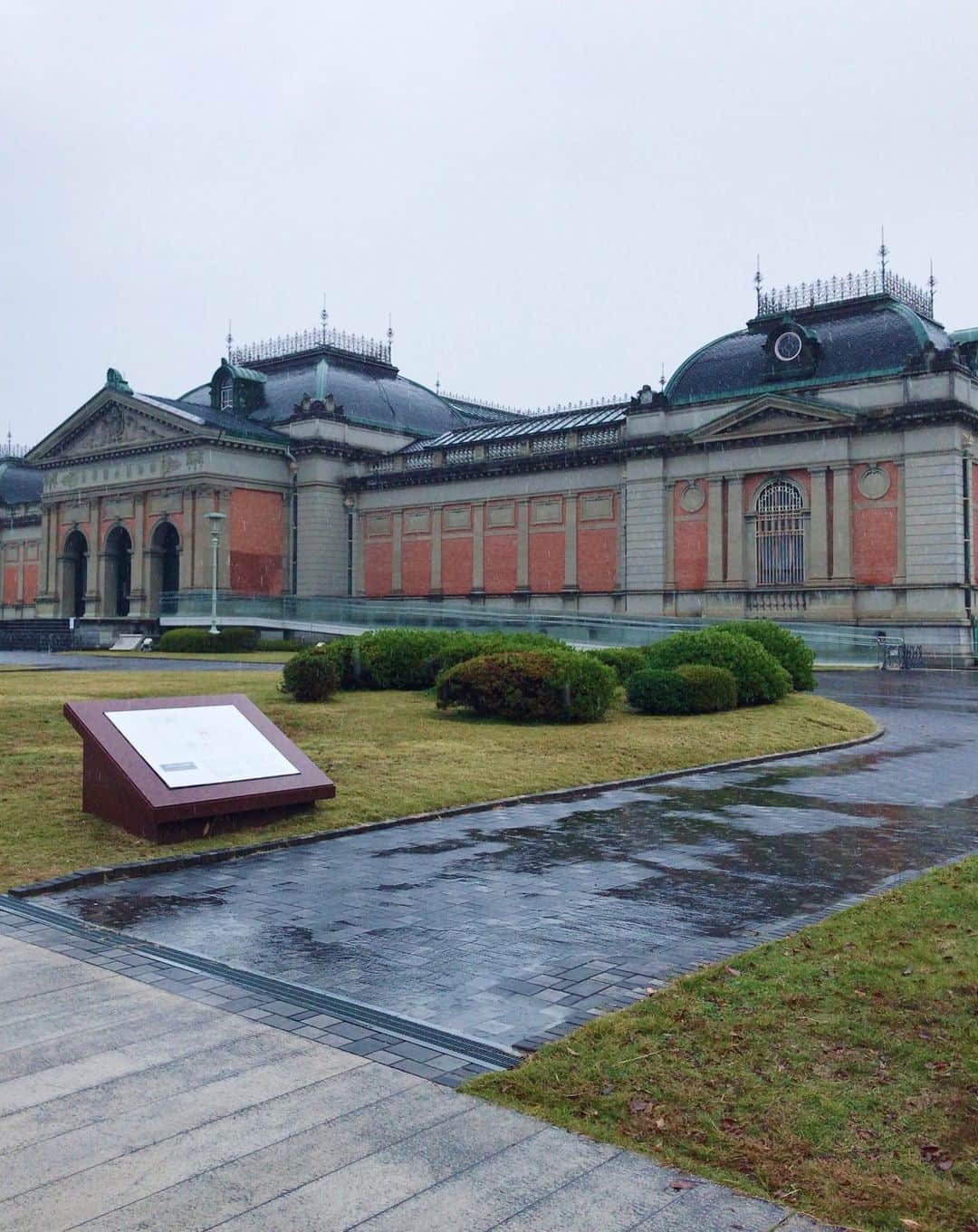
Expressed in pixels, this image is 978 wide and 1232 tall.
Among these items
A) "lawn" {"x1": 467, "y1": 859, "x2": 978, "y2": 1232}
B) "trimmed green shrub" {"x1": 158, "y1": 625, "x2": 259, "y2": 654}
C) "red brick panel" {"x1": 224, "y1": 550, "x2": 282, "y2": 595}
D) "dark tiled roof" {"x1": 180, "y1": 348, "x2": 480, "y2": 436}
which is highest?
"dark tiled roof" {"x1": 180, "y1": 348, "x2": 480, "y2": 436}

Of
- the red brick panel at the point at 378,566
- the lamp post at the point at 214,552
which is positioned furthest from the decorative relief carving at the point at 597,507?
the lamp post at the point at 214,552

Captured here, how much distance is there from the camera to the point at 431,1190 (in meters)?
4.18

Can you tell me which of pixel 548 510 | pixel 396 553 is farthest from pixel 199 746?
pixel 396 553

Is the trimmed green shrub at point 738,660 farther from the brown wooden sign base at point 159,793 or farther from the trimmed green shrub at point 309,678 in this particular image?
the brown wooden sign base at point 159,793

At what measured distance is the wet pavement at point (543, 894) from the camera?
665 cm

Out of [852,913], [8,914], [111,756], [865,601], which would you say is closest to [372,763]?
[111,756]

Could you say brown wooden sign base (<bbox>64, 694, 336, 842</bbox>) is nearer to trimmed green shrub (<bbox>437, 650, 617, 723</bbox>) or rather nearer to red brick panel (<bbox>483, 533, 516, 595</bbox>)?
trimmed green shrub (<bbox>437, 650, 617, 723</bbox>)

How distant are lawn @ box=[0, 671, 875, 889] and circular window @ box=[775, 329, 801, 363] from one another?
70.2 ft

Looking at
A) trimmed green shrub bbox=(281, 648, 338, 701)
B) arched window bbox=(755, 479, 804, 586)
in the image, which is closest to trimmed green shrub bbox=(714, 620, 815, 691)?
trimmed green shrub bbox=(281, 648, 338, 701)

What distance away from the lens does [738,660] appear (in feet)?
71.7

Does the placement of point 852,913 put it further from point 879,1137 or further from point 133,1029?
point 133,1029

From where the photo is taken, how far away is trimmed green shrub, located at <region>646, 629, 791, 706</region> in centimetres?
2181

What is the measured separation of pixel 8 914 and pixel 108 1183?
4.48 meters

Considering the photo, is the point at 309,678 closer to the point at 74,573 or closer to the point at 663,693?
the point at 663,693
